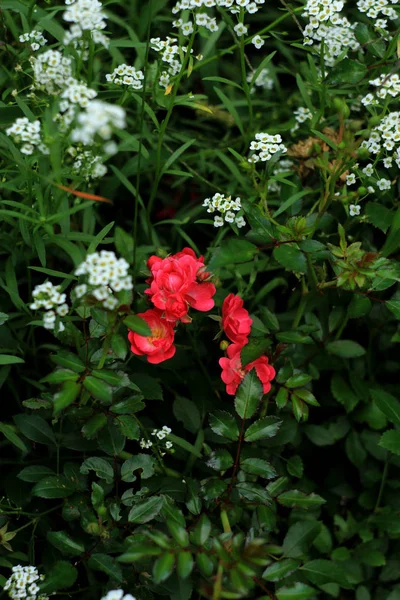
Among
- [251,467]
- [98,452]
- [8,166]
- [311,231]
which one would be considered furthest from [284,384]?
[8,166]

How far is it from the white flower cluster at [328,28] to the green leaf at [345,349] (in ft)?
2.49

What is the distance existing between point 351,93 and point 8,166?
0.98 metres

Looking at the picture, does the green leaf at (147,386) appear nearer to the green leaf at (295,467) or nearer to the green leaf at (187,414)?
the green leaf at (187,414)

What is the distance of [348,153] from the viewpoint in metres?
1.31

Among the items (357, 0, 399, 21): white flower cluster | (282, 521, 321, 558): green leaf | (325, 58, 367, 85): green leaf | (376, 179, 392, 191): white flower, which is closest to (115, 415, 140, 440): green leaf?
(282, 521, 321, 558): green leaf

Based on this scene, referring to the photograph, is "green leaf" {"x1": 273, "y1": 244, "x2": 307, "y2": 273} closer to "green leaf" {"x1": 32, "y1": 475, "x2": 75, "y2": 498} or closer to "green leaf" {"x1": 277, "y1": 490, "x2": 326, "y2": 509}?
"green leaf" {"x1": 277, "y1": 490, "x2": 326, "y2": 509}

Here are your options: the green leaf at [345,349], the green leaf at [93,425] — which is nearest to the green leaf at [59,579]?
the green leaf at [93,425]

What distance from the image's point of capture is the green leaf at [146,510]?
1293mm

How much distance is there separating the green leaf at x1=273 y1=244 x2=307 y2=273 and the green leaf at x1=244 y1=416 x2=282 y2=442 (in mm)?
322

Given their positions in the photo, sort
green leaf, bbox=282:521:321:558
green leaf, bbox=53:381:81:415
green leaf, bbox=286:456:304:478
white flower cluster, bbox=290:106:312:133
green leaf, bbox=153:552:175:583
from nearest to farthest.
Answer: green leaf, bbox=153:552:175:583 → green leaf, bbox=53:381:81:415 → green leaf, bbox=282:521:321:558 → green leaf, bbox=286:456:304:478 → white flower cluster, bbox=290:106:312:133

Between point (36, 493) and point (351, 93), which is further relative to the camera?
point (351, 93)

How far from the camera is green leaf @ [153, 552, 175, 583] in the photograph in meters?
1.06

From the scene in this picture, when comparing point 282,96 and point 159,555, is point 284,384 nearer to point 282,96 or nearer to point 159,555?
point 159,555

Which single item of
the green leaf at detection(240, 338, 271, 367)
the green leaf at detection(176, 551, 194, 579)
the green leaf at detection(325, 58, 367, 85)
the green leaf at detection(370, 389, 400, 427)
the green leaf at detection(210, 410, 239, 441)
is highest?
the green leaf at detection(325, 58, 367, 85)
